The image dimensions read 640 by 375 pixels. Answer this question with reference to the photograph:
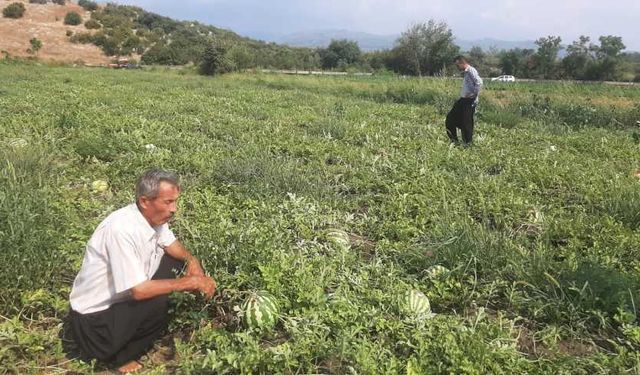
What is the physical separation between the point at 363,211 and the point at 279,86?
65.4 ft

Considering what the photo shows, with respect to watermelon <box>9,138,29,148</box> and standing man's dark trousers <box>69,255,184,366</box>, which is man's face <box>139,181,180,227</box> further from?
watermelon <box>9,138,29,148</box>

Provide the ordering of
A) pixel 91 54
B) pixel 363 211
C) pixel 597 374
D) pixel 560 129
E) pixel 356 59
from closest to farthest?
1. pixel 597 374
2. pixel 363 211
3. pixel 560 129
4. pixel 91 54
5. pixel 356 59

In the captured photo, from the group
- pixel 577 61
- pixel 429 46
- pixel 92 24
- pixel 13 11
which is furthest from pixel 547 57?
pixel 13 11

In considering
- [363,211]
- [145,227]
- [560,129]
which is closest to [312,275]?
[145,227]

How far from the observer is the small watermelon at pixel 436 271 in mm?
4043

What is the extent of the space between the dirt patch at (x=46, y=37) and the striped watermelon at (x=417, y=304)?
45.0 metres

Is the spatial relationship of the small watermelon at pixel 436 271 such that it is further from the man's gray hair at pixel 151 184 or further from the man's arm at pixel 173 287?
the man's gray hair at pixel 151 184

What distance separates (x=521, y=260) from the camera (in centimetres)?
415

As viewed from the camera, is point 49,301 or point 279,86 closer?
point 49,301

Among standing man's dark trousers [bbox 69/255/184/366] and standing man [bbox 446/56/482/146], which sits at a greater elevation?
standing man [bbox 446/56/482/146]

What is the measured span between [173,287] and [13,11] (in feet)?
194

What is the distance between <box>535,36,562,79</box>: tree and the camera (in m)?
61.7

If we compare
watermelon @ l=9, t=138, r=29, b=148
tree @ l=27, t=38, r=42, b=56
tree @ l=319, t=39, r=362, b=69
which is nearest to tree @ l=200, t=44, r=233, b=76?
tree @ l=27, t=38, r=42, b=56

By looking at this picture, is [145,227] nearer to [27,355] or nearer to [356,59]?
[27,355]
